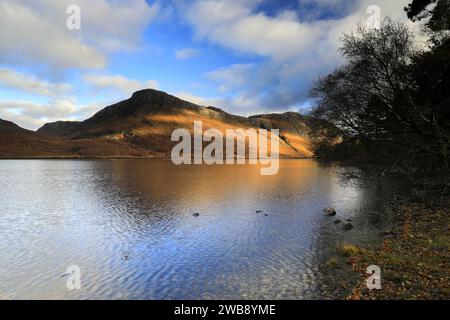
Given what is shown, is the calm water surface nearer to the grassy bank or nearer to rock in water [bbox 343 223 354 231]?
rock in water [bbox 343 223 354 231]

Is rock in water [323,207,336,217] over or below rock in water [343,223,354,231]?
over

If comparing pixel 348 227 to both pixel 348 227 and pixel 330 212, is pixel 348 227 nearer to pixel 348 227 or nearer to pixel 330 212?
pixel 348 227

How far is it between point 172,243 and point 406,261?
1383 centimetres

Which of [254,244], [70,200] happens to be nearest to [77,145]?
[70,200]

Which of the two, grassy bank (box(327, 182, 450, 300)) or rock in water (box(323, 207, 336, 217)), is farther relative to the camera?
rock in water (box(323, 207, 336, 217))

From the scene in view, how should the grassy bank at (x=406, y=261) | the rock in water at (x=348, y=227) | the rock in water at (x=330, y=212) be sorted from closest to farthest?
the grassy bank at (x=406, y=261) → the rock in water at (x=348, y=227) → the rock in water at (x=330, y=212)

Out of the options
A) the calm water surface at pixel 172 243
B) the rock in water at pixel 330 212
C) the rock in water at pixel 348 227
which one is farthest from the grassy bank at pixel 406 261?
the rock in water at pixel 330 212

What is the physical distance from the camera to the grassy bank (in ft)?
42.4

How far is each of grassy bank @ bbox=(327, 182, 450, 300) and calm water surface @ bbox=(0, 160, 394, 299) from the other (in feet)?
Result: 4.73

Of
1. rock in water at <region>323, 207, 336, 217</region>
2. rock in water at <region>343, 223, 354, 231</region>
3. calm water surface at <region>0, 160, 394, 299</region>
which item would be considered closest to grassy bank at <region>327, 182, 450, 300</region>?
calm water surface at <region>0, 160, 394, 299</region>

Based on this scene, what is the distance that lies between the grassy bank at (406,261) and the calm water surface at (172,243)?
1442mm

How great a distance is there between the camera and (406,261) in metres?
16.1

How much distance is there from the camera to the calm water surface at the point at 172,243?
15.3 m

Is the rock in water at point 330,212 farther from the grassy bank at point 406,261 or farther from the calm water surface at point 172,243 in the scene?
the grassy bank at point 406,261
